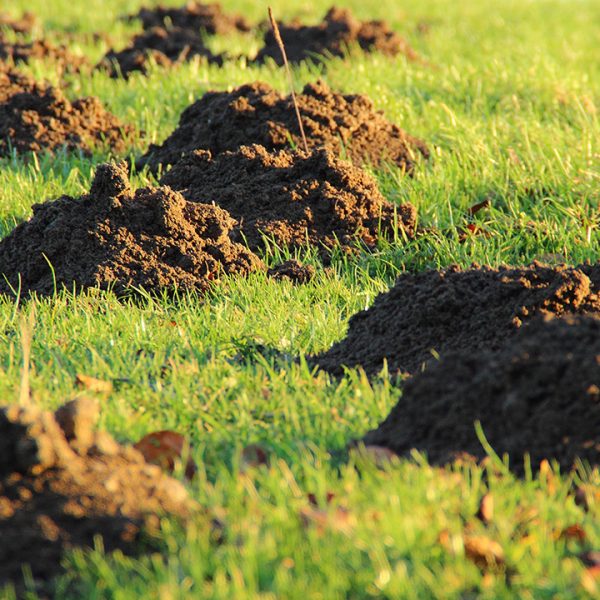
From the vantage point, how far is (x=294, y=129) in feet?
22.9

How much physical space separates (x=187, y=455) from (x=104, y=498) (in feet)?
1.64

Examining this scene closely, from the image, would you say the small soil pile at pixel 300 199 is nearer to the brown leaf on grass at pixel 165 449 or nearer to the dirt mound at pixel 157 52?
the brown leaf on grass at pixel 165 449

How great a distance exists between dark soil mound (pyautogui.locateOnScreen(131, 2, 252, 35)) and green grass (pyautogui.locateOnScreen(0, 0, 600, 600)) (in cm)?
312

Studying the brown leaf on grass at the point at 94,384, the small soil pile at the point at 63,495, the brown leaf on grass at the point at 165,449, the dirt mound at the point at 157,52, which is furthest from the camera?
the dirt mound at the point at 157,52

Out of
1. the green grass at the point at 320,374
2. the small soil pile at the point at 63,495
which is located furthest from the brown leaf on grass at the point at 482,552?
the small soil pile at the point at 63,495

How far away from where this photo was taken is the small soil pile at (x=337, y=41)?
10680 mm

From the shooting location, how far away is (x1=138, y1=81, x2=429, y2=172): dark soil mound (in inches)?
273

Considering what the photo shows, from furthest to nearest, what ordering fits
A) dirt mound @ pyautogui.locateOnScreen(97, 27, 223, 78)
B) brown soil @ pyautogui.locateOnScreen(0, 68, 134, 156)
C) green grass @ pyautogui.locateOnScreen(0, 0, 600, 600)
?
dirt mound @ pyautogui.locateOnScreen(97, 27, 223, 78) < brown soil @ pyautogui.locateOnScreen(0, 68, 134, 156) < green grass @ pyautogui.locateOnScreen(0, 0, 600, 600)

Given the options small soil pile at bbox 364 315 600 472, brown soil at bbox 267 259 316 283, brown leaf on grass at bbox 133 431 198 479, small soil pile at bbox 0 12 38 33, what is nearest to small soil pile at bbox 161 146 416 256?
brown soil at bbox 267 259 316 283

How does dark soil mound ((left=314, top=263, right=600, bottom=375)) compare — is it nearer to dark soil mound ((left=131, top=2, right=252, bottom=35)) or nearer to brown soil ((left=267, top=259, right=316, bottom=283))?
brown soil ((left=267, top=259, right=316, bottom=283))

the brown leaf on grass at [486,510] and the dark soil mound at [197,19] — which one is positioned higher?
the dark soil mound at [197,19]

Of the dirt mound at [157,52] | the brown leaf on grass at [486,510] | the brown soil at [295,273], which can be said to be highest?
the dirt mound at [157,52]

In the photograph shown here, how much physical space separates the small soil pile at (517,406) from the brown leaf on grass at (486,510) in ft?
1.00

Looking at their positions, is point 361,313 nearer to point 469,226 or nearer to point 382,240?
point 382,240
